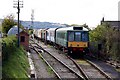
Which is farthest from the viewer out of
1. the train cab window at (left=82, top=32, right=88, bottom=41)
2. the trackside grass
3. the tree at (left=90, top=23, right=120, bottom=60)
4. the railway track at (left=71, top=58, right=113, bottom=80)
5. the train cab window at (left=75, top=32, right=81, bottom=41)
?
the train cab window at (left=75, top=32, right=81, bottom=41)

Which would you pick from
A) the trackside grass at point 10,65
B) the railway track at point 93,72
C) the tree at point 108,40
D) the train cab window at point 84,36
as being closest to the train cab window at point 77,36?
the train cab window at point 84,36

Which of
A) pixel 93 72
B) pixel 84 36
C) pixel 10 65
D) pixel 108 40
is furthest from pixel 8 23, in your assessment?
pixel 10 65

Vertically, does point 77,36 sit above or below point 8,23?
below

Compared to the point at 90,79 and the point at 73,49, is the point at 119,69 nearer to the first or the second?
the point at 90,79

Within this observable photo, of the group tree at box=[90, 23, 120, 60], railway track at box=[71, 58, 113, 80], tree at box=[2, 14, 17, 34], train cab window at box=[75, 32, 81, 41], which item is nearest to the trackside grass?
railway track at box=[71, 58, 113, 80]

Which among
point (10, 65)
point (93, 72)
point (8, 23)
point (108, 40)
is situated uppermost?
point (8, 23)

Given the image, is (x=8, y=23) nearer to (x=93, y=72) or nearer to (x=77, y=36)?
(x=77, y=36)

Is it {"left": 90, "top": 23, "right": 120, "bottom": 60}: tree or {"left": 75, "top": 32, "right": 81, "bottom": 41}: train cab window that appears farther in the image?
{"left": 75, "top": 32, "right": 81, "bottom": 41}: train cab window

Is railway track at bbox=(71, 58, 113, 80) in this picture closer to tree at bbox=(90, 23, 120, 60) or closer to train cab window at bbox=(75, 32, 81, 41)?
tree at bbox=(90, 23, 120, 60)

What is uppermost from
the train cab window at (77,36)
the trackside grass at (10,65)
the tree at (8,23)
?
the tree at (8,23)

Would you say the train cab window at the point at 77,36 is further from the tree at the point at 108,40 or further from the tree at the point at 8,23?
the tree at the point at 8,23

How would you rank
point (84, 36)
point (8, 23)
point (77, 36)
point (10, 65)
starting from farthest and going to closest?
point (8, 23), point (77, 36), point (84, 36), point (10, 65)

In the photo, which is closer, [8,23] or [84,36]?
[84,36]

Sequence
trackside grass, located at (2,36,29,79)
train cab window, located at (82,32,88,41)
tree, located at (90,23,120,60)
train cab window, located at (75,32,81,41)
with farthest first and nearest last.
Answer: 1. train cab window, located at (75,32,81,41)
2. train cab window, located at (82,32,88,41)
3. tree, located at (90,23,120,60)
4. trackside grass, located at (2,36,29,79)
